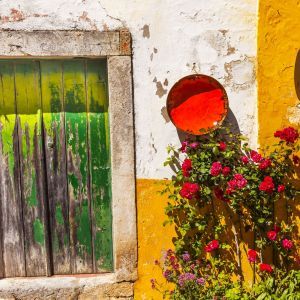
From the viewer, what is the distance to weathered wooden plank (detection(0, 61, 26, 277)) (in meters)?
3.78

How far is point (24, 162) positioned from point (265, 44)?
7.22 ft

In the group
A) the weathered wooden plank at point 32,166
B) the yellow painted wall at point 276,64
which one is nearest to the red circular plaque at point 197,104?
the yellow painted wall at point 276,64

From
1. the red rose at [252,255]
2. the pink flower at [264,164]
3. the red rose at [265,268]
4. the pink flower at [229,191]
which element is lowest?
the red rose at [265,268]

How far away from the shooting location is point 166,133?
3775mm

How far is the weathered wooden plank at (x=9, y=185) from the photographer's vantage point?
12.4ft

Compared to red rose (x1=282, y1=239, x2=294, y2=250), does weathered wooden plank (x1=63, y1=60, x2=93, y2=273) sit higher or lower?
higher

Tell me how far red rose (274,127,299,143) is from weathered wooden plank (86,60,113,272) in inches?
54.8

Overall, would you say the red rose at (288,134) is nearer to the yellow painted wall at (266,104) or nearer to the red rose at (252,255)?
the yellow painted wall at (266,104)

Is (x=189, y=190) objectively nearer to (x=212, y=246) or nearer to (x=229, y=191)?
(x=229, y=191)

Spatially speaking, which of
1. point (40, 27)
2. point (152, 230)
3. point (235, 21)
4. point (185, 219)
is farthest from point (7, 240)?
point (235, 21)

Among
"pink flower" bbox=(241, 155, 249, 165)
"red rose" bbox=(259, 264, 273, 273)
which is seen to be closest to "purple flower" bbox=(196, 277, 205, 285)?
"red rose" bbox=(259, 264, 273, 273)

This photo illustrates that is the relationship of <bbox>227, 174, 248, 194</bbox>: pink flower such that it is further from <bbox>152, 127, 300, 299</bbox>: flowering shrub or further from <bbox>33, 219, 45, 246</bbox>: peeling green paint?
<bbox>33, 219, 45, 246</bbox>: peeling green paint

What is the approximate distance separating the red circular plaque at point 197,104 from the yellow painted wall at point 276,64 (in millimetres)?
351

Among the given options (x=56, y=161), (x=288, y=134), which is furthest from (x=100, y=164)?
(x=288, y=134)
